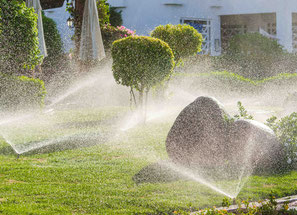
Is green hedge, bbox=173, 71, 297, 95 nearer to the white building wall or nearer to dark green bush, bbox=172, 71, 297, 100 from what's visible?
dark green bush, bbox=172, 71, 297, 100

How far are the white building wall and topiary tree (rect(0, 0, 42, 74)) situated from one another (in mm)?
12882

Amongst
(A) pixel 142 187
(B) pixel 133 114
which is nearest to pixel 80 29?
(B) pixel 133 114

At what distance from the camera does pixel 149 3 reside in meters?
24.0

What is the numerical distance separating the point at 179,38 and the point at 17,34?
463 cm

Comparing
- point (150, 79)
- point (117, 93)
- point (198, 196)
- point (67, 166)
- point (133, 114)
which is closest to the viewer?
point (198, 196)

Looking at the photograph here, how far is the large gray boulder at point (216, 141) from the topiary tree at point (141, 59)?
3.17 m

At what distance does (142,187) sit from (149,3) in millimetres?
19722

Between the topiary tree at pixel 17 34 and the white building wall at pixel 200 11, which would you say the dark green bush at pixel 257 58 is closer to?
the white building wall at pixel 200 11

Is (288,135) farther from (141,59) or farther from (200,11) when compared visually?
(200,11)

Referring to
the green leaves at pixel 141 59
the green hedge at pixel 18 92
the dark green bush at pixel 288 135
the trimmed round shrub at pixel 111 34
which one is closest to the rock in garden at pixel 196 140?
the dark green bush at pixel 288 135

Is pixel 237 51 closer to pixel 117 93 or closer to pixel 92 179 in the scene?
pixel 117 93

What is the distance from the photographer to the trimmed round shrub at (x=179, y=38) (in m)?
12.9

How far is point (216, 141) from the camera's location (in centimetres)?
679

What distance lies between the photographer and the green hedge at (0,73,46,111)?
10453 mm
